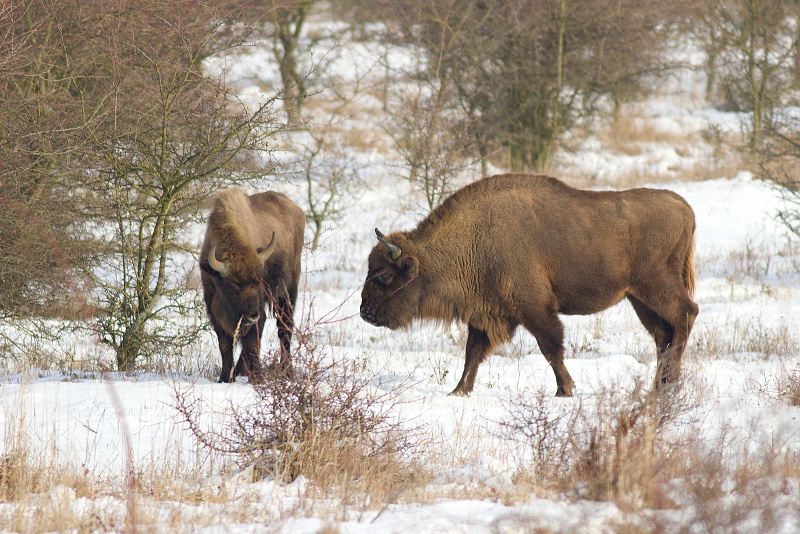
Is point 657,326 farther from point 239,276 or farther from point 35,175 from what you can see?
point 35,175

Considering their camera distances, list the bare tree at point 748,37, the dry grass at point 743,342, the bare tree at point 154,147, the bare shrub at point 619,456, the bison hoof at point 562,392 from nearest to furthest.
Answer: the bare shrub at point 619,456
the bison hoof at point 562,392
the bare tree at point 154,147
the dry grass at point 743,342
the bare tree at point 748,37

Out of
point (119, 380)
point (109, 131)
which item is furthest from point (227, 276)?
point (109, 131)

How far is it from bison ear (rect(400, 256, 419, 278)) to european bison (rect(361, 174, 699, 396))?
0.01 meters

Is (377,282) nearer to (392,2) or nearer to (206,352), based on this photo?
(206,352)

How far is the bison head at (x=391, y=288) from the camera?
23.7ft

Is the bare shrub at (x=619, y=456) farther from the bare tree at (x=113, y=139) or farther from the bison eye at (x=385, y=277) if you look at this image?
the bare tree at (x=113, y=139)

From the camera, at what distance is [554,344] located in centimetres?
672

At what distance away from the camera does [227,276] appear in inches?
274

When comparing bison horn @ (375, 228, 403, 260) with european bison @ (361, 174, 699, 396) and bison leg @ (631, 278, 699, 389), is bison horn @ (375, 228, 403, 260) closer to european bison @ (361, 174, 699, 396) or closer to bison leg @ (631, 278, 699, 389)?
european bison @ (361, 174, 699, 396)

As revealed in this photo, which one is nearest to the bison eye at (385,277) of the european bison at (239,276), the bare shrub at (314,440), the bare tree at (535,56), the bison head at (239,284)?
the european bison at (239,276)

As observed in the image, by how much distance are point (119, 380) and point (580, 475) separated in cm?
460

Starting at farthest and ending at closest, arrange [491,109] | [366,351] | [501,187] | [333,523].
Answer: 1. [491,109]
2. [366,351]
3. [501,187]
4. [333,523]

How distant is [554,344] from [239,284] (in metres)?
2.98

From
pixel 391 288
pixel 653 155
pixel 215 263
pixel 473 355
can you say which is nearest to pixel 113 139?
pixel 215 263
